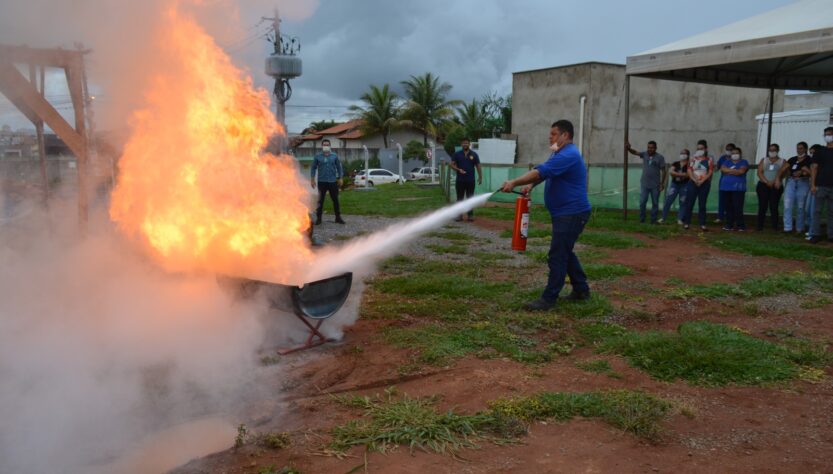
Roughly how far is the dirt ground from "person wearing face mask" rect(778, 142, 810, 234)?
6814 mm

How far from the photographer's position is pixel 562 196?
6.54 metres

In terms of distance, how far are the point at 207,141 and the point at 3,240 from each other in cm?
476

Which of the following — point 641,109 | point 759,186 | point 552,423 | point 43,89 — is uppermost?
point 641,109

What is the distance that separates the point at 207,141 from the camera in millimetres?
5801

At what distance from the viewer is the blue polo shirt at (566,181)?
6.43m

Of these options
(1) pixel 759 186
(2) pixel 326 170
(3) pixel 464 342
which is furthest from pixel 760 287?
(2) pixel 326 170

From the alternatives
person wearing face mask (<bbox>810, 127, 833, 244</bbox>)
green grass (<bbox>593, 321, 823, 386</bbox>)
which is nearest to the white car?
person wearing face mask (<bbox>810, 127, 833, 244</bbox>)

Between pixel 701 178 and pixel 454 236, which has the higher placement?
pixel 701 178

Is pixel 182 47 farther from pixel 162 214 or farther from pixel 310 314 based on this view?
pixel 310 314

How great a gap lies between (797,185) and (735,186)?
1.22 meters

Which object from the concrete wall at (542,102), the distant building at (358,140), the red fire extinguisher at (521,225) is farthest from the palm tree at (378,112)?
the red fire extinguisher at (521,225)

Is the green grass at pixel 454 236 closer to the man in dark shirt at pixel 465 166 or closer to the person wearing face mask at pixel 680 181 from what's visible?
the man in dark shirt at pixel 465 166

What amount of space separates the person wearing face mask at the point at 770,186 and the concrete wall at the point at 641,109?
387 inches

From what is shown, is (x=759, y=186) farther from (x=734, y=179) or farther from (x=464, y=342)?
(x=464, y=342)
